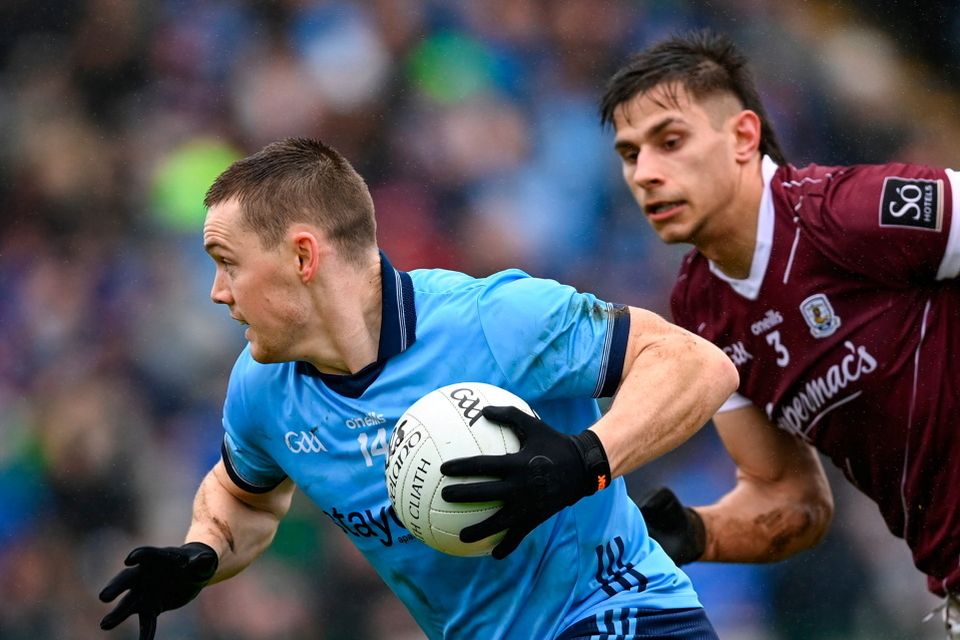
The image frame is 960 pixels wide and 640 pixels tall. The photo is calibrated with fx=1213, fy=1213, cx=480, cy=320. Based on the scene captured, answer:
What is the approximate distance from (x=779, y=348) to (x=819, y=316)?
227 millimetres

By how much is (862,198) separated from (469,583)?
6.38 feet

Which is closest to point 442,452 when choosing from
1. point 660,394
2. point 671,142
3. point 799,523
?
point 660,394

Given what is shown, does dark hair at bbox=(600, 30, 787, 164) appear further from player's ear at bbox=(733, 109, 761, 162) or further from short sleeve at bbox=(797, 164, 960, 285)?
short sleeve at bbox=(797, 164, 960, 285)

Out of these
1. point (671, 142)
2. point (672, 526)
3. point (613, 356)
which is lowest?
point (672, 526)

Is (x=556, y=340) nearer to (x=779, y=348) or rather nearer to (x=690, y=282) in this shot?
(x=779, y=348)

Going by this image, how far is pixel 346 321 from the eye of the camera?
11.3 feet

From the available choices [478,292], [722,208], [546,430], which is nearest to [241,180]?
[478,292]

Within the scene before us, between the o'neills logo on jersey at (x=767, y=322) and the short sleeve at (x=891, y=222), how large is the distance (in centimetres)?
32

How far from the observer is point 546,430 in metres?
2.92

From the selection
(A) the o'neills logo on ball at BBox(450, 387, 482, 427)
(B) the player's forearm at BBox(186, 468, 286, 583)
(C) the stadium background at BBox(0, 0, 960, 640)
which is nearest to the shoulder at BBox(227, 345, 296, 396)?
(B) the player's forearm at BBox(186, 468, 286, 583)

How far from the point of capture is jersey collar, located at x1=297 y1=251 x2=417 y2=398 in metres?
3.43

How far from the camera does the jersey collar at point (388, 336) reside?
3.43 m

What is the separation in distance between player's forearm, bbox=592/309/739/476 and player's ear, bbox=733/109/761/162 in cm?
160

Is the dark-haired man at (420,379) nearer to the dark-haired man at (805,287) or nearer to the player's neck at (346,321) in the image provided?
the player's neck at (346,321)
